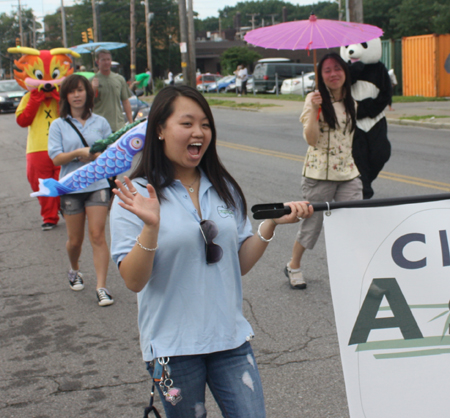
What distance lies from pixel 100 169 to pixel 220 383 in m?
3.06

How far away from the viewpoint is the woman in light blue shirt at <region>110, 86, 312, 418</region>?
2191 millimetres

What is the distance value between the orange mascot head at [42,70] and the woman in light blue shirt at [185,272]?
4601 millimetres

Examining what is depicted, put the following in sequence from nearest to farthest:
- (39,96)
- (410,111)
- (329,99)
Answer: (329,99)
(39,96)
(410,111)

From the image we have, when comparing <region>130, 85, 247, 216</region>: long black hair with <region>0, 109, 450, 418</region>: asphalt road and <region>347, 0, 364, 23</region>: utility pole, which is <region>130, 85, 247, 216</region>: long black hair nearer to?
<region>0, 109, 450, 418</region>: asphalt road

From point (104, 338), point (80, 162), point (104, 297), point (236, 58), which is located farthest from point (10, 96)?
point (104, 338)

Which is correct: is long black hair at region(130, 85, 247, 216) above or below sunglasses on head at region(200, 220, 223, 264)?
above

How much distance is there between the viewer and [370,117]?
5.37 meters

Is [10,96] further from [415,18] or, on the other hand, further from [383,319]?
[415,18]

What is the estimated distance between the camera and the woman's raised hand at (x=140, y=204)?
6.65ft

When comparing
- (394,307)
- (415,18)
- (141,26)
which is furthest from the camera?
(141,26)

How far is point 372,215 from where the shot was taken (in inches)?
91.7

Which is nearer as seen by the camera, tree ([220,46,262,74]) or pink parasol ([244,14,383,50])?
pink parasol ([244,14,383,50])

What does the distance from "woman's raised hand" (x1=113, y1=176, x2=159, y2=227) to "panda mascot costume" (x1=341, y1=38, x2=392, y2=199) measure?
12.0 ft

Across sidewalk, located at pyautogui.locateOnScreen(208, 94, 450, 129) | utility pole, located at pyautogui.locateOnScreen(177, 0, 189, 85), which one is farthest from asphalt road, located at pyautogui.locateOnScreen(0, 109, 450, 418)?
utility pole, located at pyautogui.locateOnScreen(177, 0, 189, 85)
